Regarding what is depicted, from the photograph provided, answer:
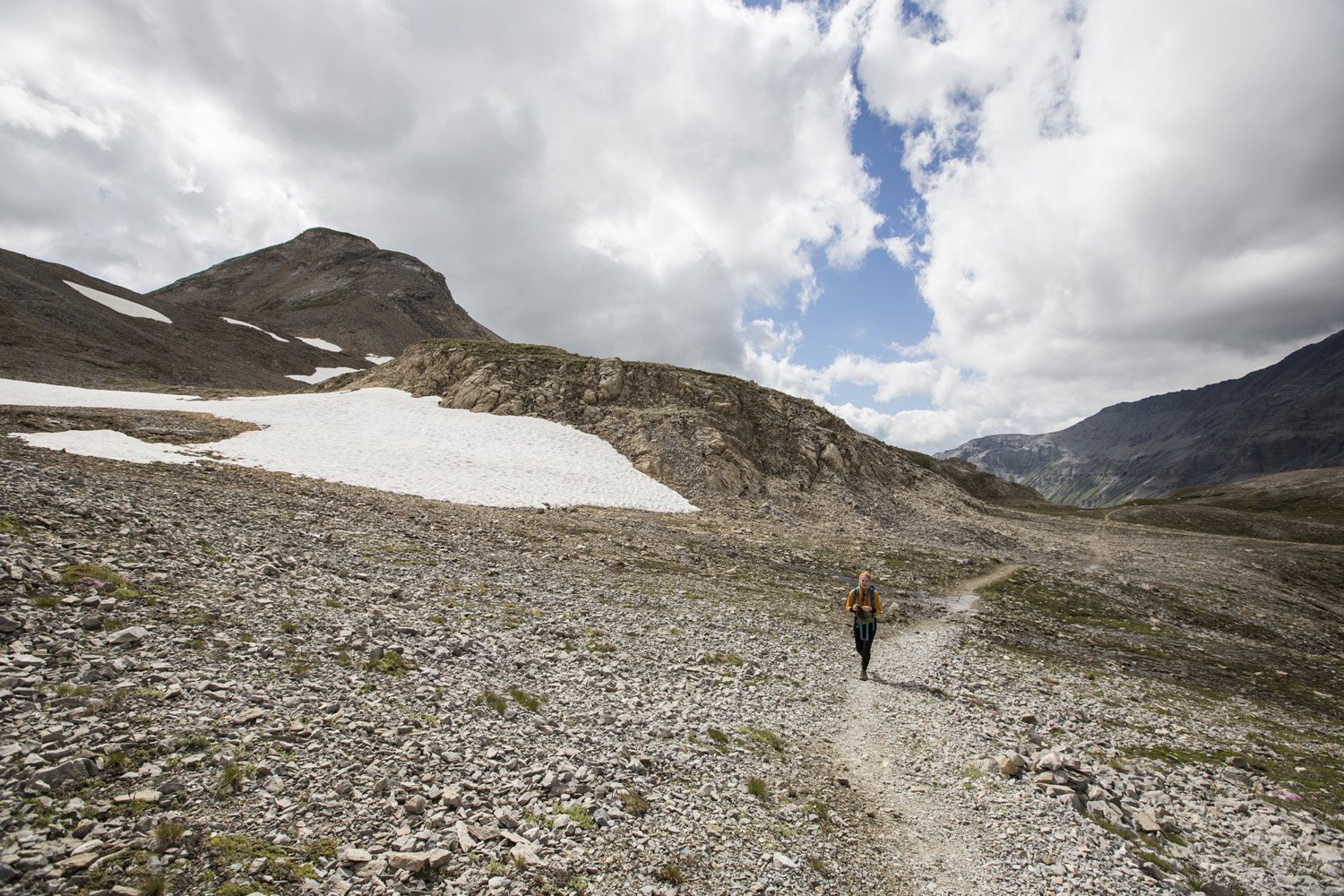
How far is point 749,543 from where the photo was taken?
33.1 metres

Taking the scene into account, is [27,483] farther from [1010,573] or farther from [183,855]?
[1010,573]

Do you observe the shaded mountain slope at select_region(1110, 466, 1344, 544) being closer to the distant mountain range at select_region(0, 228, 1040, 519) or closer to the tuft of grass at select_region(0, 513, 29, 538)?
the distant mountain range at select_region(0, 228, 1040, 519)

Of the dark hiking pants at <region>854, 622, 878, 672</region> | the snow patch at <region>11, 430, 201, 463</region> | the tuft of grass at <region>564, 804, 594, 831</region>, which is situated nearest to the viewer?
the tuft of grass at <region>564, 804, 594, 831</region>

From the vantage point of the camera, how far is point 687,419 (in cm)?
4978

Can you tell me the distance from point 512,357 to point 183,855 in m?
53.3

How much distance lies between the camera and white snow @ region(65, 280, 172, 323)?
10131cm

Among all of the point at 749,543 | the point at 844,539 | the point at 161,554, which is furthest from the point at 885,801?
the point at 844,539

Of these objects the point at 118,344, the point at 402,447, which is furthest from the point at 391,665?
the point at 118,344

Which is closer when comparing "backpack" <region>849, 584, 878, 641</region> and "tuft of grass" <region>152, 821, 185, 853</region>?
"tuft of grass" <region>152, 821, 185, 853</region>

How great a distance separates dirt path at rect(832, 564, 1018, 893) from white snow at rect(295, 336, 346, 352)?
487 ft

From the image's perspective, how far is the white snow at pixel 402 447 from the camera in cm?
3166

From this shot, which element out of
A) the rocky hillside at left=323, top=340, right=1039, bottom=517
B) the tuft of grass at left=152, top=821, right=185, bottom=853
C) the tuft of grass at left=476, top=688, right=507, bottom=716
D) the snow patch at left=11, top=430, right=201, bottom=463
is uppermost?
the rocky hillside at left=323, top=340, right=1039, bottom=517

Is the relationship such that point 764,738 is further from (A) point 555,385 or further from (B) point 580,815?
(A) point 555,385

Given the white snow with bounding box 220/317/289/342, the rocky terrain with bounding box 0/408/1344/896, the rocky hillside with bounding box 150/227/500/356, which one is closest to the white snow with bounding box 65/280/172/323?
the white snow with bounding box 220/317/289/342
